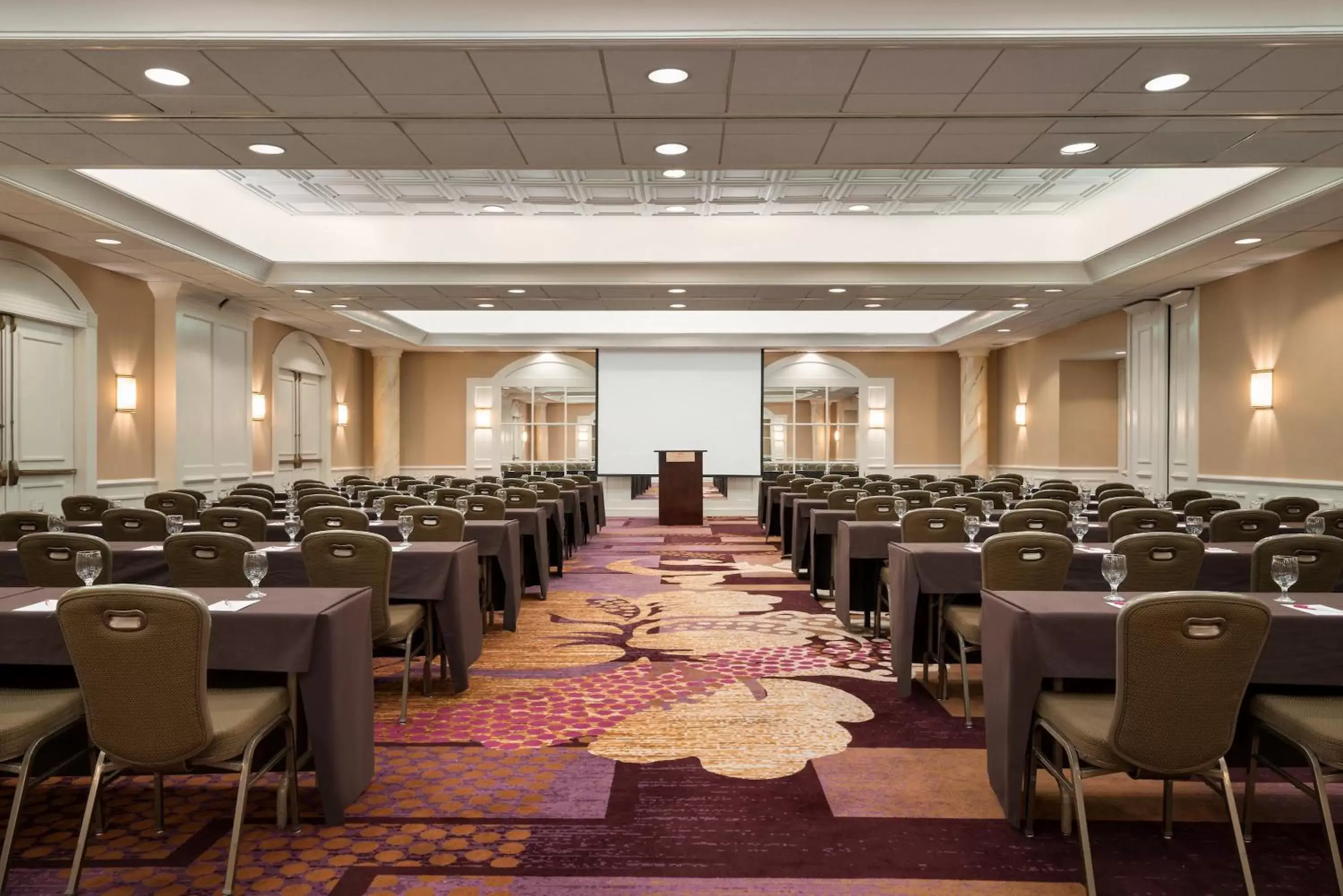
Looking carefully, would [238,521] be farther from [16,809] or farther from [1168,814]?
[1168,814]

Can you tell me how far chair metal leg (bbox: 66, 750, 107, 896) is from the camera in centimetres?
276

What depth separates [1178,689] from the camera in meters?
2.62

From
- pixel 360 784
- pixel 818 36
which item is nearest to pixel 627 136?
pixel 818 36

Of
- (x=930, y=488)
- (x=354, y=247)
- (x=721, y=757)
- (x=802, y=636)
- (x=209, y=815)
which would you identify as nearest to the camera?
(x=209, y=815)

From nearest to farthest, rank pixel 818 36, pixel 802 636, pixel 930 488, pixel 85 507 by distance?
pixel 818 36 < pixel 802 636 < pixel 85 507 < pixel 930 488

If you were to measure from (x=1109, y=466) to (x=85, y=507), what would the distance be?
14520 millimetres

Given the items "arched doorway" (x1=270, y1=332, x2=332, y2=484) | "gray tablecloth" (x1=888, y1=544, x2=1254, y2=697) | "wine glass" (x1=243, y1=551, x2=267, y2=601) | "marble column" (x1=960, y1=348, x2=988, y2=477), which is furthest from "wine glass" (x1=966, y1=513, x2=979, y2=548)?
"marble column" (x1=960, y1=348, x2=988, y2=477)

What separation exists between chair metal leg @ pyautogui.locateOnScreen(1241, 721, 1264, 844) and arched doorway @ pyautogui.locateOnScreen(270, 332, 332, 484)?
13.2 meters

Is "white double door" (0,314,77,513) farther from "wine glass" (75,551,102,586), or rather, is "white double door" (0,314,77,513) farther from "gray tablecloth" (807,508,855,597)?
"gray tablecloth" (807,508,855,597)

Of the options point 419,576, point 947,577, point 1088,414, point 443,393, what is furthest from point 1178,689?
point 443,393

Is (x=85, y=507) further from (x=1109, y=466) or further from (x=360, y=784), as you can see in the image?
(x=1109, y=466)

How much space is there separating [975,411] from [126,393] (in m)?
14.0

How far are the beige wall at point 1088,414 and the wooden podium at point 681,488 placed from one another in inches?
238

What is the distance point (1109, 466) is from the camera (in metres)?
15.5
